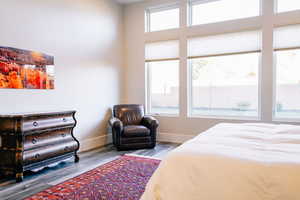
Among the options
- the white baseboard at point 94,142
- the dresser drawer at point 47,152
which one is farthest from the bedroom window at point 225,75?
the dresser drawer at point 47,152

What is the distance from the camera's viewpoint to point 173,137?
5250 millimetres

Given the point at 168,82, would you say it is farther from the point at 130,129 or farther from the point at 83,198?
the point at 83,198

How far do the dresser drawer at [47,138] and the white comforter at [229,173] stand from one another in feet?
6.87

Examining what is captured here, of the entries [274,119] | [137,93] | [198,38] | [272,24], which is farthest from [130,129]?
[272,24]

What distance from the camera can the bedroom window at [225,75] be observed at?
178 inches

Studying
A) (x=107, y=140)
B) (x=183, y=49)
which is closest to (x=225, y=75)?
(x=183, y=49)

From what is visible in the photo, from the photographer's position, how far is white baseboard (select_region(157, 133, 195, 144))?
5.10 meters

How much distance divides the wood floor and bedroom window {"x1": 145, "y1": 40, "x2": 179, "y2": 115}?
1252 mm

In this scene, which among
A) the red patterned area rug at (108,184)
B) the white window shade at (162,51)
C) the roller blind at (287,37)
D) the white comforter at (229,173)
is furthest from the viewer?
the white window shade at (162,51)

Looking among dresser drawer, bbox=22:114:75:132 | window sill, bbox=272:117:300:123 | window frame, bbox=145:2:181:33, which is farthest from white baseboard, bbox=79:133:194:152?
window frame, bbox=145:2:181:33

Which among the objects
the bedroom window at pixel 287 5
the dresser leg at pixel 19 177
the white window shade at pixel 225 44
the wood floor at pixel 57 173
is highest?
the bedroom window at pixel 287 5

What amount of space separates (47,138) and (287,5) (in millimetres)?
4833

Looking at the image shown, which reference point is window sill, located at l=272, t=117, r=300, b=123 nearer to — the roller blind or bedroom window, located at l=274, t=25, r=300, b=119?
bedroom window, located at l=274, t=25, r=300, b=119

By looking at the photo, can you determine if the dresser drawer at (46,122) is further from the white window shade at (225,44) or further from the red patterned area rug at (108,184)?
the white window shade at (225,44)
